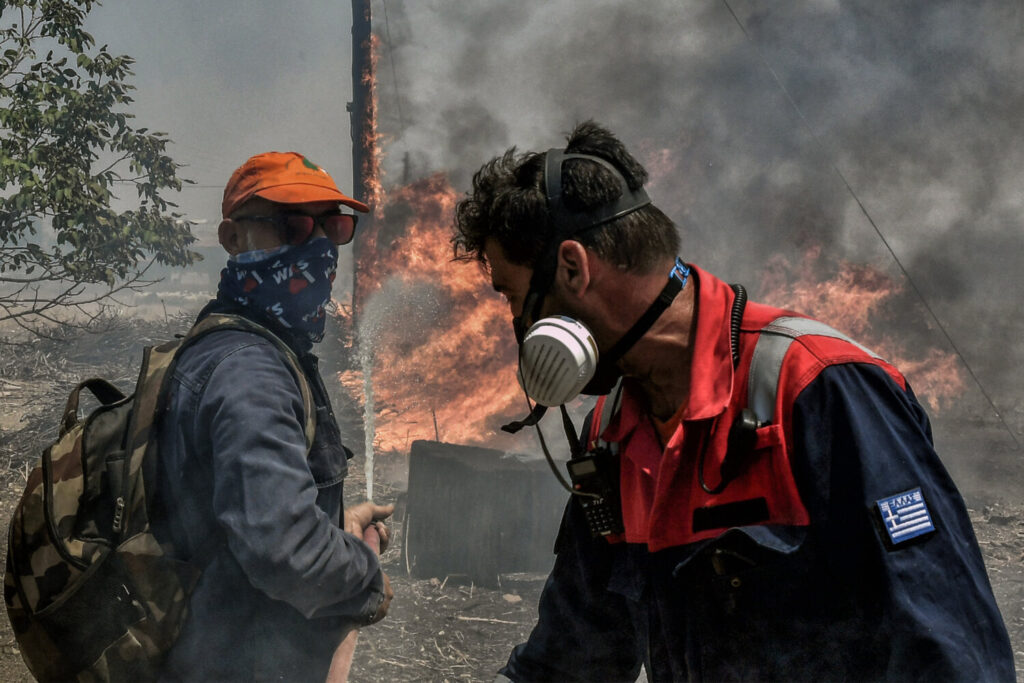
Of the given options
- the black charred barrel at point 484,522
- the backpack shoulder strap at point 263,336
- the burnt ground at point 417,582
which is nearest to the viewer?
the backpack shoulder strap at point 263,336

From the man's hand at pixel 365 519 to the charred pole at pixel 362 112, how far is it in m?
10.5

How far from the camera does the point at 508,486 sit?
6.82 meters

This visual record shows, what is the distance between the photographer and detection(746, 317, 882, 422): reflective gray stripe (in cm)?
141

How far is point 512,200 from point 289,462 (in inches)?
35.5

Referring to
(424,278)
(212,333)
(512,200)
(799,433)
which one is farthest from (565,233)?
(424,278)

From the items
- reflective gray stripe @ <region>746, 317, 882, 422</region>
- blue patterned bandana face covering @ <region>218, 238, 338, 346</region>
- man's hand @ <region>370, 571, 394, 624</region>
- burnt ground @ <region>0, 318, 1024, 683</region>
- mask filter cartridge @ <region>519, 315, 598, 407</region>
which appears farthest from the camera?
burnt ground @ <region>0, 318, 1024, 683</region>

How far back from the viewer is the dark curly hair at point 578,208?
1663 millimetres

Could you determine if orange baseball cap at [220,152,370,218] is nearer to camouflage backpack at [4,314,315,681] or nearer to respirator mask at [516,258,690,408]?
camouflage backpack at [4,314,315,681]

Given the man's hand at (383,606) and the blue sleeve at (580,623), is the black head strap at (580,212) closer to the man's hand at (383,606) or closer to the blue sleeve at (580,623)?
the blue sleeve at (580,623)

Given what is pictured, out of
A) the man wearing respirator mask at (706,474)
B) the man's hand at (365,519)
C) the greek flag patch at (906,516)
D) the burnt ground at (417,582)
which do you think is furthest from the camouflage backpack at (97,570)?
the burnt ground at (417,582)

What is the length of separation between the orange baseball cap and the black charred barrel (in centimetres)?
450

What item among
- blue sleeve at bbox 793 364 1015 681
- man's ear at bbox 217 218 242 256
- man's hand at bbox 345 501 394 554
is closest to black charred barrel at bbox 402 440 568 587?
man's hand at bbox 345 501 394 554

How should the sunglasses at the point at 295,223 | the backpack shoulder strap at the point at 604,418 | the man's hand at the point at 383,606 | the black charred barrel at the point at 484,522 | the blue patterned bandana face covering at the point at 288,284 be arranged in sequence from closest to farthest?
the backpack shoulder strap at the point at 604,418
the man's hand at the point at 383,606
the blue patterned bandana face covering at the point at 288,284
the sunglasses at the point at 295,223
the black charred barrel at the point at 484,522

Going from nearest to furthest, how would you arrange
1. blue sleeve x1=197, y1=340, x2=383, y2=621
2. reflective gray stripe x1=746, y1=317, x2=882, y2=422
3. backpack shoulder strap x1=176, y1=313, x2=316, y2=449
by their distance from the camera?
reflective gray stripe x1=746, y1=317, x2=882, y2=422, blue sleeve x1=197, y1=340, x2=383, y2=621, backpack shoulder strap x1=176, y1=313, x2=316, y2=449
